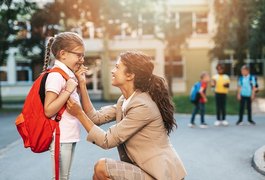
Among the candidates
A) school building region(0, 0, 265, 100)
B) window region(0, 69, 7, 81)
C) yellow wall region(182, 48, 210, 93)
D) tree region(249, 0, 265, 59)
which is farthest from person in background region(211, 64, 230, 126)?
window region(0, 69, 7, 81)

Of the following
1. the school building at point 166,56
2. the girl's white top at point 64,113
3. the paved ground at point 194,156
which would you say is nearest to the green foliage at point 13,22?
the paved ground at point 194,156

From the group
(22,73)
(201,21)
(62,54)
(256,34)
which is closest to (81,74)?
(62,54)

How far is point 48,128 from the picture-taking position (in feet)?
11.2

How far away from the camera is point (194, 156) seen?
316 inches

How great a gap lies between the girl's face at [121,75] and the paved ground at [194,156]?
299 cm

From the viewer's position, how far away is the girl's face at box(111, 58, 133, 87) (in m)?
3.57

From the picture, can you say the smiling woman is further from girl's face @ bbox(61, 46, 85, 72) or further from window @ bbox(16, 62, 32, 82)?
window @ bbox(16, 62, 32, 82)

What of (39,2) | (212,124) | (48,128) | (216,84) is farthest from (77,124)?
(39,2)

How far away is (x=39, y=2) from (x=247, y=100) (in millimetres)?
15114

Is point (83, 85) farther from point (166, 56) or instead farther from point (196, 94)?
point (166, 56)

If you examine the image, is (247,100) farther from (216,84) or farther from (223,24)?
(223,24)

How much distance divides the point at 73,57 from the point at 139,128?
0.77 m

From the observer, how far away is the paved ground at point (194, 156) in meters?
6.58

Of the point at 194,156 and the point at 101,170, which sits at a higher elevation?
the point at 101,170
